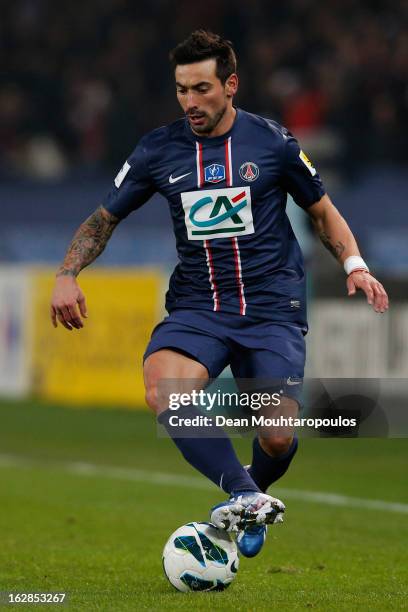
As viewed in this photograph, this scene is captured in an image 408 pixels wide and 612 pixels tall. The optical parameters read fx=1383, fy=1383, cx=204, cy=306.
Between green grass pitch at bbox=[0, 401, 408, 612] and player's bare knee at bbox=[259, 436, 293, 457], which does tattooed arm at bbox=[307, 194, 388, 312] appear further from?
green grass pitch at bbox=[0, 401, 408, 612]

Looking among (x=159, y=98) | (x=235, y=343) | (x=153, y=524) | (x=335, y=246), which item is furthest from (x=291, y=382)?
(x=159, y=98)

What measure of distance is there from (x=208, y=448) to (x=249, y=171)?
120cm

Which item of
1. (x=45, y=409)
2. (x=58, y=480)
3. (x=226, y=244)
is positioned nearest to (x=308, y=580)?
(x=226, y=244)

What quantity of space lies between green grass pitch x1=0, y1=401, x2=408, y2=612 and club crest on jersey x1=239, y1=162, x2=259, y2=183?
1.74 metres

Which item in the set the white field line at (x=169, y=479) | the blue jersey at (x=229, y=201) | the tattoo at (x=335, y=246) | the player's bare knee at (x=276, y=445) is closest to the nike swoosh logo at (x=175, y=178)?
the blue jersey at (x=229, y=201)

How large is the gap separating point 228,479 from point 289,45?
1380cm

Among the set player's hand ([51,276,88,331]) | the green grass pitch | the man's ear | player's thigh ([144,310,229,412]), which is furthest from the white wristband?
the green grass pitch

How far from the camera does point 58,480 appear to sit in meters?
10.7

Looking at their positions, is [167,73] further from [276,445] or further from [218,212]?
[276,445]

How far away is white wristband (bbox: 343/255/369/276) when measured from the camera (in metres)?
5.91

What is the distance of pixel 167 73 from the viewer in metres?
20.2

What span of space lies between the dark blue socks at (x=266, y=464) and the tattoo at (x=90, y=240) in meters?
1.12

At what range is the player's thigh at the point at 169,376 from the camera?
5.66m

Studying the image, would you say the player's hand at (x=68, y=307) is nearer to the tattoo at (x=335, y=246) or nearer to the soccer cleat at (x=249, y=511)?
the soccer cleat at (x=249, y=511)
